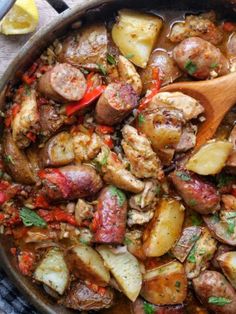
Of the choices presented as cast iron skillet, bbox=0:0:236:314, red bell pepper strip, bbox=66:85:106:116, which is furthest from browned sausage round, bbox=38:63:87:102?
cast iron skillet, bbox=0:0:236:314

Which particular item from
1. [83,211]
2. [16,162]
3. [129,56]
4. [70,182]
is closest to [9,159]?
[16,162]

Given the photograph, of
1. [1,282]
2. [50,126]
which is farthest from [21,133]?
[1,282]

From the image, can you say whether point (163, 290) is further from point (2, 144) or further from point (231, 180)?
point (2, 144)

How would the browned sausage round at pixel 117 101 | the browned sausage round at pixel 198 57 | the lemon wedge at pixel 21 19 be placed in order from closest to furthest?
1. the browned sausage round at pixel 117 101
2. the browned sausage round at pixel 198 57
3. the lemon wedge at pixel 21 19

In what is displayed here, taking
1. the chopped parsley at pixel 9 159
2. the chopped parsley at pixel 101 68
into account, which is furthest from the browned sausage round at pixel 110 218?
the chopped parsley at pixel 101 68

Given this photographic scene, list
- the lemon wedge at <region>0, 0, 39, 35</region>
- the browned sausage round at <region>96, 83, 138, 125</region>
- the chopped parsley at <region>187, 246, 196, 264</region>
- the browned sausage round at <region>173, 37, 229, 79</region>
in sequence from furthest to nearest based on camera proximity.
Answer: the lemon wedge at <region>0, 0, 39, 35</region>, the chopped parsley at <region>187, 246, 196, 264</region>, the browned sausage round at <region>173, 37, 229, 79</region>, the browned sausage round at <region>96, 83, 138, 125</region>

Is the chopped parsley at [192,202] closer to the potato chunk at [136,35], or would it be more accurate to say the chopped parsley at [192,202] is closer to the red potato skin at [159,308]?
the red potato skin at [159,308]

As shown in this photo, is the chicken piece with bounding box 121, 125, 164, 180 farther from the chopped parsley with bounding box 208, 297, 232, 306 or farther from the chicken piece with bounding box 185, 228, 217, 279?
the chopped parsley with bounding box 208, 297, 232, 306
